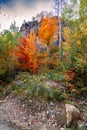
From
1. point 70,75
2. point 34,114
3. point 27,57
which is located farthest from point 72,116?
point 27,57

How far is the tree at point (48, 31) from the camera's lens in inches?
1282

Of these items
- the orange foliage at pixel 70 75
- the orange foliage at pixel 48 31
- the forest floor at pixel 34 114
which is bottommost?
the forest floor at pixel 34 114

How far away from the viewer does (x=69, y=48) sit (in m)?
20.6

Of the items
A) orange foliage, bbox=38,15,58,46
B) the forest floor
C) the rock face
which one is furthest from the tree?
the rock face

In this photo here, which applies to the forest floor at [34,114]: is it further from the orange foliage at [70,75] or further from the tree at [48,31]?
the tree at [48,31]

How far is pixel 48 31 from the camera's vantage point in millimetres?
32469

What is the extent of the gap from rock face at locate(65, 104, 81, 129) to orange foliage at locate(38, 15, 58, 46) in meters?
17.8

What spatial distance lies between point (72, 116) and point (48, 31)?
61.1 ft

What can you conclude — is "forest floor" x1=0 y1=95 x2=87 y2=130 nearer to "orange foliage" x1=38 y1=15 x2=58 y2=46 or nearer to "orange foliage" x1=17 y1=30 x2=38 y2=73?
"orange foliage" x1=17 y1=30 x2=38 y2=73

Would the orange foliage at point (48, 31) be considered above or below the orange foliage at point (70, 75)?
above

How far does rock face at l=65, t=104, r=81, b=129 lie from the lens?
15304 mm

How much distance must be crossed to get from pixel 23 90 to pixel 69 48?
5165mm

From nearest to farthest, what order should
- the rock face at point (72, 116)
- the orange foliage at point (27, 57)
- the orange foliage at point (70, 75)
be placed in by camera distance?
the rock face at point (72, 116)
the orange foliage at point (70, 75)
the orange foliage at point (27, 57)

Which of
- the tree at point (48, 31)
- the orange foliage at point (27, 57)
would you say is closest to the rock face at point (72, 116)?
the orange foliage at point (27, 57)
